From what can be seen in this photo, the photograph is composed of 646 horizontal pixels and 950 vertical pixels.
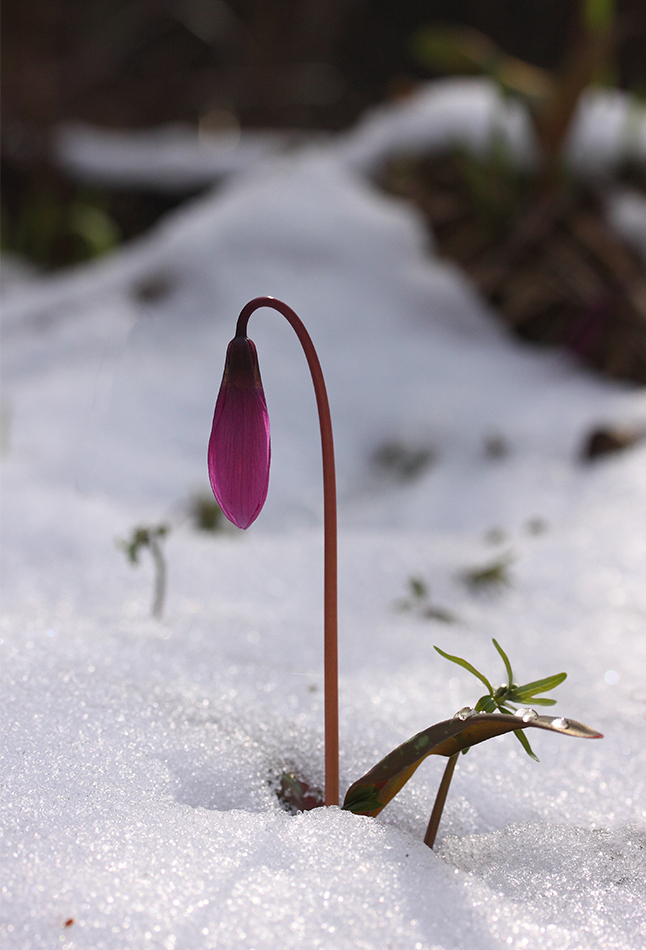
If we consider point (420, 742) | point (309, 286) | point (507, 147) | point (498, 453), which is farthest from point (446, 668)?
point (507, 147)

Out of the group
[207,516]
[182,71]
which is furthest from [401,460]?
[182,71]

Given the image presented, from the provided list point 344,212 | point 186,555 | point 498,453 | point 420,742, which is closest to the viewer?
point 420,742

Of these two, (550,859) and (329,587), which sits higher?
(329,587)

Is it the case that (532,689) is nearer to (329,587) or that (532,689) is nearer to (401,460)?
(329,587)

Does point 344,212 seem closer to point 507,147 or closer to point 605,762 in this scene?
point 507,147

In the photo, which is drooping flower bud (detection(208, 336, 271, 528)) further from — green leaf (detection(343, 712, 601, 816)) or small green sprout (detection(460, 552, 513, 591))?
small green sprout (detection(460, 552, 513, 591))

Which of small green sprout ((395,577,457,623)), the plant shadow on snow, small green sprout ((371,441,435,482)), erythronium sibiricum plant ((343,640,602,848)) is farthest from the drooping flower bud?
small green sprout ((371,441,435,482))
